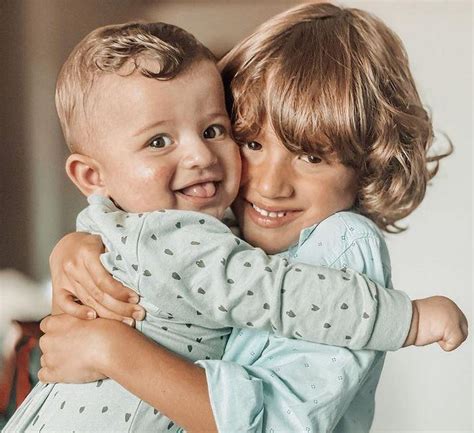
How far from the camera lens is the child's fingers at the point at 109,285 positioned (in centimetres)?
91

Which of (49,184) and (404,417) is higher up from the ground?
(49,184)

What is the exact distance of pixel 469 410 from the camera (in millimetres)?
1565

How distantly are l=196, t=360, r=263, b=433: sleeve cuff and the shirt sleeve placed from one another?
0.20 ft

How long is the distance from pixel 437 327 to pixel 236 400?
244 mm

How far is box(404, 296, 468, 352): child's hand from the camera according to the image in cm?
86

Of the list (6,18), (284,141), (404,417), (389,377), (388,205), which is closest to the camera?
(284,141)


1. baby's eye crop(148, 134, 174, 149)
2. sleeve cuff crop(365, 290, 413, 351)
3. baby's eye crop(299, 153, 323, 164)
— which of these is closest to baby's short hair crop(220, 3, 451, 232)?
baby's eye crop(299, 153, 323, 164)

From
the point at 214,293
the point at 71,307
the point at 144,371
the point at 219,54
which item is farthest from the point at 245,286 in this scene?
the point at 219,54

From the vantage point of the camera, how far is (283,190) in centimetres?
98

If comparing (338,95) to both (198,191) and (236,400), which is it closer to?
(198,191)

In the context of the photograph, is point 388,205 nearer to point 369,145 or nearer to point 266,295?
point 369,145

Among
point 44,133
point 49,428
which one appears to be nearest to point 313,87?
point 49,428

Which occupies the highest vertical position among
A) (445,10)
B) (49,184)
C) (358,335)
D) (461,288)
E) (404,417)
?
(445,10)

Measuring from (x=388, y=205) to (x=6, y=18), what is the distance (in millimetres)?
855
